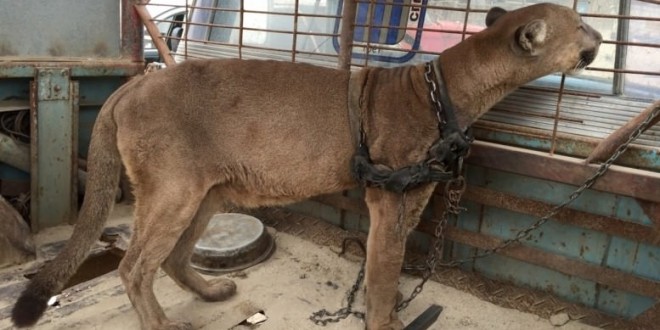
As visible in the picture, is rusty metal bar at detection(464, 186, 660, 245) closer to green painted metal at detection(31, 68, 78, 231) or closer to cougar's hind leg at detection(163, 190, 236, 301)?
cougar's hind leg at detection(163, 190, 236, 301)

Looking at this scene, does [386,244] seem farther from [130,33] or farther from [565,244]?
[130,33]

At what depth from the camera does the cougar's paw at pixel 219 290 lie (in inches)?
149

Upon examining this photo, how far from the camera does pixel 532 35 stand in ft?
10.0

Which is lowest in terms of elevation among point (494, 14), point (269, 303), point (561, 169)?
point (269, 303)

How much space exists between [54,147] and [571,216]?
4.14 metres

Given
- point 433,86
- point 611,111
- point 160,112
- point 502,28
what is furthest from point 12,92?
point 611,111

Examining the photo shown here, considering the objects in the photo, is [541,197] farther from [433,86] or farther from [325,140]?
[325,140]

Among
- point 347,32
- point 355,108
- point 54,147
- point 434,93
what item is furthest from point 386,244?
point 54,147

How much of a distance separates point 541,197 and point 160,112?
2533 millimetres

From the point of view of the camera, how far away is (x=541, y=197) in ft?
12.3

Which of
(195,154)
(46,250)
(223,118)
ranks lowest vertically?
(46,250)

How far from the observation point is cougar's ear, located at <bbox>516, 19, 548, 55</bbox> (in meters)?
3.03

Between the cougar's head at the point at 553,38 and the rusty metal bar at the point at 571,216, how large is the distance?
928 mm

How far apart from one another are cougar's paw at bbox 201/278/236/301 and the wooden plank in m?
1.90
